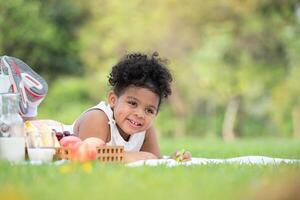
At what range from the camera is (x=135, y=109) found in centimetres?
574

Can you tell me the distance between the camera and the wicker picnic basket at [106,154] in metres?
4.86

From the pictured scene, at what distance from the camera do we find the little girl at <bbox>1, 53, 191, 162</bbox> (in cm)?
576

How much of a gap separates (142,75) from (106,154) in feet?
3.84

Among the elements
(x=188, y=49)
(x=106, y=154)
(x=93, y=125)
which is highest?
(x=188, y=49)

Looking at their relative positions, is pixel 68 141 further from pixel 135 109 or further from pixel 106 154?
pixel 135 109

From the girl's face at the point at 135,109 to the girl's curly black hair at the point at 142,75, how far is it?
69mm

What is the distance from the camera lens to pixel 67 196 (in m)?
3.08

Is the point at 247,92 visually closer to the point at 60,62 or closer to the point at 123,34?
the point at 123,34

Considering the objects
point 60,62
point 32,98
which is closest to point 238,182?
point 32,98

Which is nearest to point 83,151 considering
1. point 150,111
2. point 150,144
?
point 150,111

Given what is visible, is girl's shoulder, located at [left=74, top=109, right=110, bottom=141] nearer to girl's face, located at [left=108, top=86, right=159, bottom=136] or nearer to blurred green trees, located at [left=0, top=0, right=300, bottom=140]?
girl's face, located at [left=108, top=86, right=159, bottom=136]

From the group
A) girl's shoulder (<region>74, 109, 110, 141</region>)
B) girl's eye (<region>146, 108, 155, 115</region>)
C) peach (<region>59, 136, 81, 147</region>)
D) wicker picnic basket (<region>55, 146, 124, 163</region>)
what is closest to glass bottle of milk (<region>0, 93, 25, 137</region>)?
wicker picnic basket (<region>55, 146, 124, 163</region>)

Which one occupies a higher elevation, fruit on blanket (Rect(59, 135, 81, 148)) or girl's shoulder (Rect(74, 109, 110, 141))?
girl's shoulder (Rect(74, 109, 110, 141))

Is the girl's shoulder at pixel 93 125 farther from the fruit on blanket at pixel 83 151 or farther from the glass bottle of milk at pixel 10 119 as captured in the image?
the glass bottle of milk at pixel 10 119
